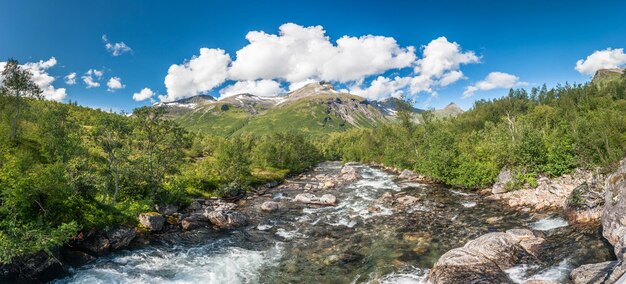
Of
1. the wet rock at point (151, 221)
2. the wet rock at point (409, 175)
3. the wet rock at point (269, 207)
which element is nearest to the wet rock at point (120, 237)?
the wet rock at point (151, 221)

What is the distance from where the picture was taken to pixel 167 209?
41.2 metres

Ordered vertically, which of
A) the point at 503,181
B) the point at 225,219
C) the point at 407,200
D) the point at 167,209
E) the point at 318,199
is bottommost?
the point at 407,200

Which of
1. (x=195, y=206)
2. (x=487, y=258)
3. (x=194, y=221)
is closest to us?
(x=487, y=258)

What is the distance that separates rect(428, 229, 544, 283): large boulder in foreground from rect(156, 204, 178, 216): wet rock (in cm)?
3158

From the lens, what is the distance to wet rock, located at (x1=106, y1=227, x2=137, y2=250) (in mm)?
28997

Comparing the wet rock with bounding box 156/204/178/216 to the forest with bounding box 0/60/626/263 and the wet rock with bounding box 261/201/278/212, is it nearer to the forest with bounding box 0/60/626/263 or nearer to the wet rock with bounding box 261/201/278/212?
the forest with bounding box 0/60/626/263

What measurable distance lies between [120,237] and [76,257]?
429cm

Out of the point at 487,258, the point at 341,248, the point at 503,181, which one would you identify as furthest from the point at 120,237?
the point at 503,181

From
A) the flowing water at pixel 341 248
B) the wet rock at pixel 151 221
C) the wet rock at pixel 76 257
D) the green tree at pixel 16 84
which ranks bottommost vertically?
the flowing water at pixel 341 248

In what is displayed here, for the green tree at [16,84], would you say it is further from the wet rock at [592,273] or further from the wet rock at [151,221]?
the wet rock at [592,273]

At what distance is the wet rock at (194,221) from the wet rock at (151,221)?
2443 mm

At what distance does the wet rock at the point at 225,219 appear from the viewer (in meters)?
38.8

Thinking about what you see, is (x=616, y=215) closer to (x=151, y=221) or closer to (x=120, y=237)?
(x=120, y=237)

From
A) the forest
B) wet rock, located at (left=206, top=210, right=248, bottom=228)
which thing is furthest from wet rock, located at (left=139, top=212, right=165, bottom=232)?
wet rock, located at (left=206, top=210, right=248, bottom=228)
